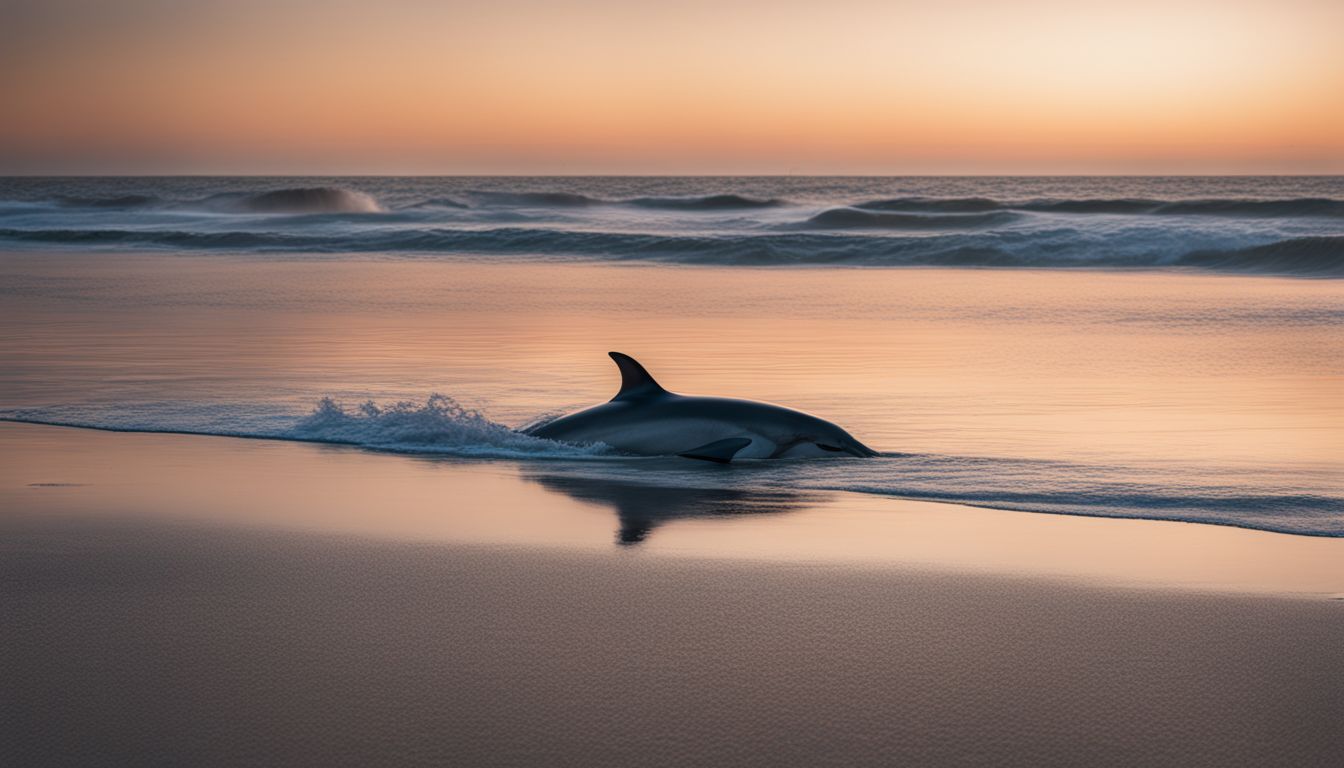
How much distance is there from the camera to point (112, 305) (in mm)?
16688

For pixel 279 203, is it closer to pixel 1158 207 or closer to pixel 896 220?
pixel 896 220

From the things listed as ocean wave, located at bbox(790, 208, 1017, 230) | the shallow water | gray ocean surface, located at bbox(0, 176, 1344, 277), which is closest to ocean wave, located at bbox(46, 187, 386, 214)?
gray ocean surface, located at bbox(0, 176, 1344, 277)

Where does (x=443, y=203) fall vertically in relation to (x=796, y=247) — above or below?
above

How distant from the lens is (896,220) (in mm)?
41188

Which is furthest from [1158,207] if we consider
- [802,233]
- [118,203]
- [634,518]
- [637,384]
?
[118,203]

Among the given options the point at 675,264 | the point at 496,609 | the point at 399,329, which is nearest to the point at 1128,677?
the point at 496,609

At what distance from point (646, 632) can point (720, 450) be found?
3071 mm

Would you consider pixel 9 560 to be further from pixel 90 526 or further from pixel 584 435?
pixel 584 435

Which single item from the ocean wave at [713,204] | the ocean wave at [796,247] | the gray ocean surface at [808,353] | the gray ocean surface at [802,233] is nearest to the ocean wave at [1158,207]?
the gray ocean surface at [802,233]

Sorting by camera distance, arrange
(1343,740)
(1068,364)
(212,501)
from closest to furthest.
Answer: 1. (1343,740)
2. (212,501)
3. (1068,364)

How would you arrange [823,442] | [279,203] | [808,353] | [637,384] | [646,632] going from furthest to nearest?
[279,203] < [808,353] < [637,384] < [823,442] < [646,632]

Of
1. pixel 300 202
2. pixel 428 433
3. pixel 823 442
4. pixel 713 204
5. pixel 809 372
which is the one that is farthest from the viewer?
pixel 300 202

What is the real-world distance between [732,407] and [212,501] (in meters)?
2.74

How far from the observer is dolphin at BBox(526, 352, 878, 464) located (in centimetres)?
746
